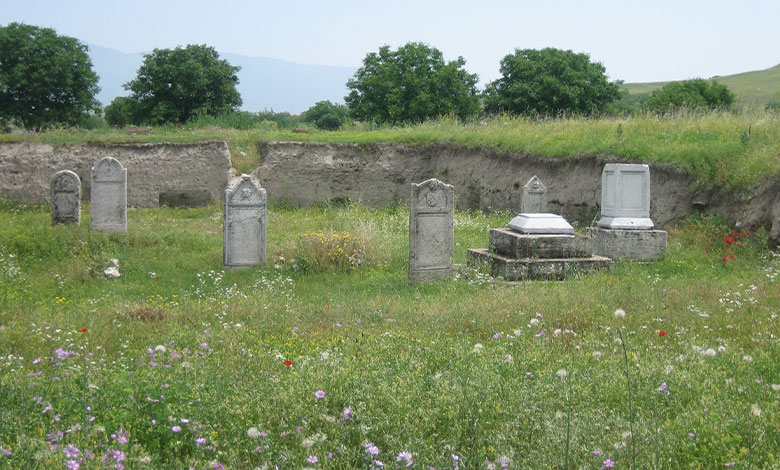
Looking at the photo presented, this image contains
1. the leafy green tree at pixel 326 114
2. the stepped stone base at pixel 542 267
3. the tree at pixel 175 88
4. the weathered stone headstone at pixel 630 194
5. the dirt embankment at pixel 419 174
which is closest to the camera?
the stepped stone base at pixel 542 267

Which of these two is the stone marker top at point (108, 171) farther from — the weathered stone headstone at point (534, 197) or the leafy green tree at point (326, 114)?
the leafy green tree at point (326, 114)

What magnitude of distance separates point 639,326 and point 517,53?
134 feet

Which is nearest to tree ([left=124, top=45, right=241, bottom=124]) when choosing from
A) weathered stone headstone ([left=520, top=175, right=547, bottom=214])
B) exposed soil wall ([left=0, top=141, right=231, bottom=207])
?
exposed soil wall ([left=0, top=141, right=231, bottom=207])

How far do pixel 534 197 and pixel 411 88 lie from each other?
1129 inches

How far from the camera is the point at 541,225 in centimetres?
1022

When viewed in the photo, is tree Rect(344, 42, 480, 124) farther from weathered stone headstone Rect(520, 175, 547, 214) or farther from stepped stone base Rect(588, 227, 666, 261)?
stepped stone base Rect(588, 227, 666, 261)

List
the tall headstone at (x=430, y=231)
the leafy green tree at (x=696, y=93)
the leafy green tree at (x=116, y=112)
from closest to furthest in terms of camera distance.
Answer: the tall headstone at (x=430, y=231)
the leafy green tree at (x=116, y=112)
the leafy green tree at (x=696, y=93)

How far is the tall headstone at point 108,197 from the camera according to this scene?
44.4ft

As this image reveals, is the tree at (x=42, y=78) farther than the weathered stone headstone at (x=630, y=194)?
Yes

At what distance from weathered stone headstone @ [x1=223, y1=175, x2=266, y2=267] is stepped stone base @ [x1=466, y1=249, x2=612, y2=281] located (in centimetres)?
369

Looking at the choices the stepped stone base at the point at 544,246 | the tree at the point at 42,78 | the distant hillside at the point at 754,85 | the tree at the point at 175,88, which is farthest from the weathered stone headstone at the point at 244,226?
the distant hillside at the point at 754,85

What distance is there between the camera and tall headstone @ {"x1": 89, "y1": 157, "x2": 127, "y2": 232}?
44.4ft

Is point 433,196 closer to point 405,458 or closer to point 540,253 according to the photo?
point 540,253

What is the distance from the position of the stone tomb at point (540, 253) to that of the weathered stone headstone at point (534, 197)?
15.7 feet
